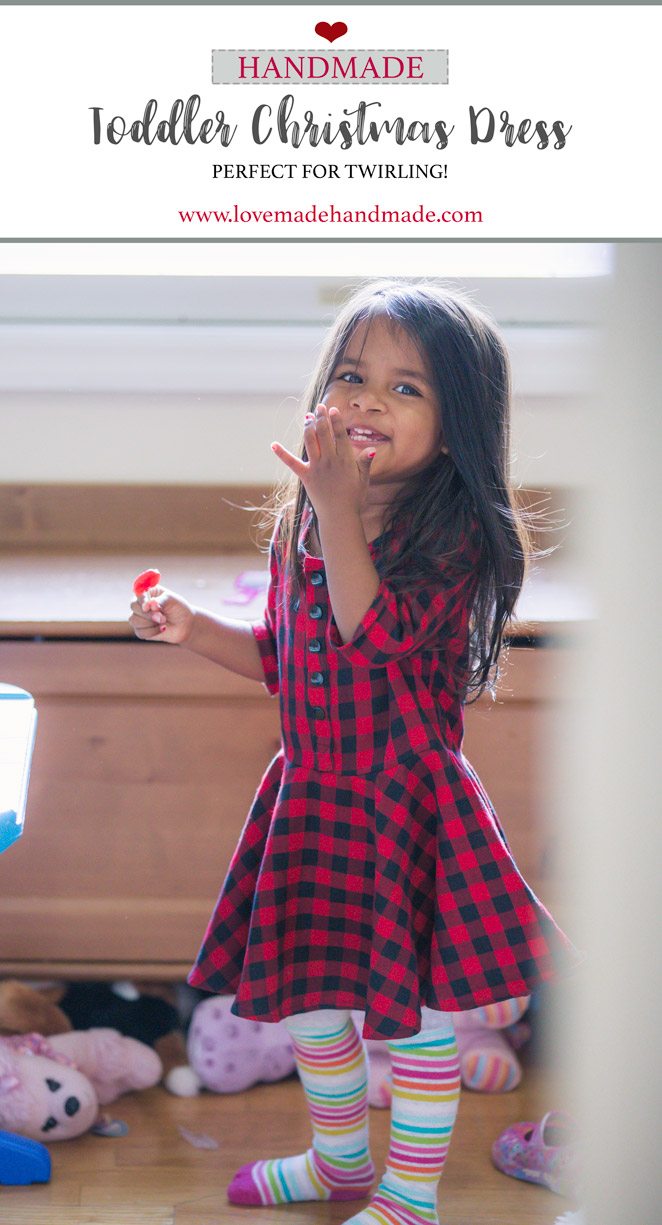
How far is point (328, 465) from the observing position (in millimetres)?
762

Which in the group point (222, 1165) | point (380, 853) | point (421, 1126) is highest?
point (380, 853)

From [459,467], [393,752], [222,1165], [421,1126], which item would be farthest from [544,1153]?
Answer: [459,467]

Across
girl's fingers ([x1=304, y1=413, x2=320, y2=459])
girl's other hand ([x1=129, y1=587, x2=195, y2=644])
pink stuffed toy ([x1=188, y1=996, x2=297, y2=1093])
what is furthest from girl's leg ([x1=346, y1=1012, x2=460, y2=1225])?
girl's fingers ([x1=304, y1=413, x2=320, y2=459])

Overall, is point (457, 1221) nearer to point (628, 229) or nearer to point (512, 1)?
point (628, 229)

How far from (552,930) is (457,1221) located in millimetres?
316

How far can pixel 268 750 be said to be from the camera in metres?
1.21

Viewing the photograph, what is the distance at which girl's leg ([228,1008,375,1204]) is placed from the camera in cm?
95

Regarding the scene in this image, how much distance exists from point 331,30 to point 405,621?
41 centimetres

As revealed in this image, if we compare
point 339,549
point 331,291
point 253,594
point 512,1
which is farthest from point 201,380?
point 512,1

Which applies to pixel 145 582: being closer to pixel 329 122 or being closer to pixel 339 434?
pixel 339 434

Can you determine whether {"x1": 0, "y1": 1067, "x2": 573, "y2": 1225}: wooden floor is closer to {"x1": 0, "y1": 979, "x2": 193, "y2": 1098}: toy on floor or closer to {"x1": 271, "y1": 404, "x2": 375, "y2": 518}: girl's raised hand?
{"x1": 0, "y1": 979, "x2": 193, "y2": 1098}: toy on floor

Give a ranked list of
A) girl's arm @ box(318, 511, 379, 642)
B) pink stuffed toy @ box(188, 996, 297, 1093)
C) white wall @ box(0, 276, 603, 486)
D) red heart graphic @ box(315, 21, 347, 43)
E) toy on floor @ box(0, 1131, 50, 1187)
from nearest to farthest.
Answer: 1. red heart graphic @ box(315, 21, 347, 43)
2. girl's arm @ box(318, 511, 379, 642)
3. toy on floor @ box(0, 1131, 50, 1187)
4. pink stuffed toy @ box(188, 996, 297, 1093)
5. white wall @ box(0, 276, 603, 486)

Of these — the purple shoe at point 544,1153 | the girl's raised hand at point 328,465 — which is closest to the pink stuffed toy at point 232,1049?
the purple shoe at point 544,1153

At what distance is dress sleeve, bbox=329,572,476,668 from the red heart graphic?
1.22ft
